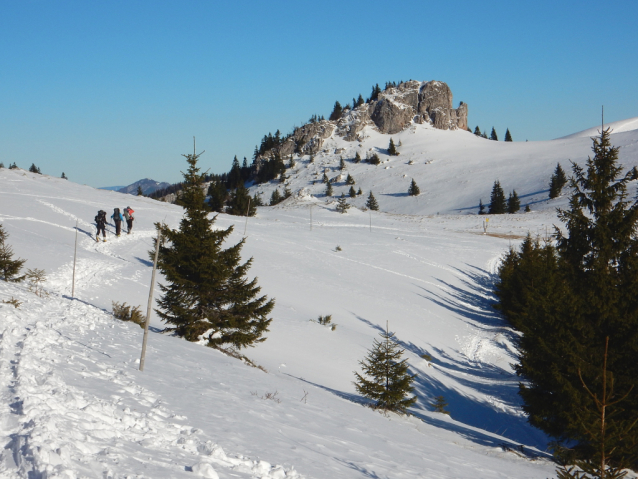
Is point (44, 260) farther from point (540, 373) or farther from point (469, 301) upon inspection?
point (469, 301)

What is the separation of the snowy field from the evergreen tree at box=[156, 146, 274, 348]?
4.23 feet

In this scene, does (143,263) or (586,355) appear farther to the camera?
(143,263)

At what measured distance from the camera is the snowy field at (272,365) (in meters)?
5.22

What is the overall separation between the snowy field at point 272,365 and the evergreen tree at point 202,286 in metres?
1.29

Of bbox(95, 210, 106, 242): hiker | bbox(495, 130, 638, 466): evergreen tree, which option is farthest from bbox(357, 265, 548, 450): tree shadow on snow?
bbox(95, 210, 106, 242): hiker

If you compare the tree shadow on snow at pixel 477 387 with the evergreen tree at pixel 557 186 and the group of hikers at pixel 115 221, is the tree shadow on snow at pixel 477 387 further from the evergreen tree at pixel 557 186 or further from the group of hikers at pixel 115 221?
the evergreen tree at pixel 557 186

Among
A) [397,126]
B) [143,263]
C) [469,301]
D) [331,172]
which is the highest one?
[397,126]

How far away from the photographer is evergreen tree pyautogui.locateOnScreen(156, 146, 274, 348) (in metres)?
14.7

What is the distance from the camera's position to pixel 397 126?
14562 cm

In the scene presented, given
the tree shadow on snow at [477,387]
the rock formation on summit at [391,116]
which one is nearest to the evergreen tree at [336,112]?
the rock formation on summit at [391,116]

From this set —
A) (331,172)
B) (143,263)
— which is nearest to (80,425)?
(143,263)

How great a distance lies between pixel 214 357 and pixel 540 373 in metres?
8.78

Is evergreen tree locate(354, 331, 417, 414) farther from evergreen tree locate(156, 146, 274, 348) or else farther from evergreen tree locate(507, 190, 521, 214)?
evergreen tree locate(507, 190, 521, 214)

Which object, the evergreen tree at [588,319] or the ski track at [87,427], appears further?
the evergreen tree at [588,319]
